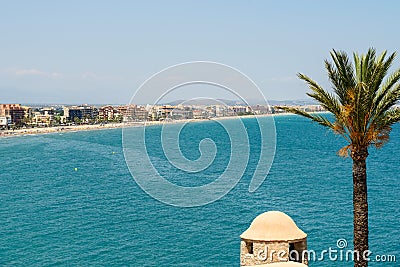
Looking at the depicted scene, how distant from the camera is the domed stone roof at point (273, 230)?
12453 millimetres

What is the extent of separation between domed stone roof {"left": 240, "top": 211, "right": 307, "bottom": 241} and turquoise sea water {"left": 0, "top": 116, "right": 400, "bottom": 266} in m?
14.7

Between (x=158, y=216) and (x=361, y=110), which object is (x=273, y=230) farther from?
(x=158, y=216)

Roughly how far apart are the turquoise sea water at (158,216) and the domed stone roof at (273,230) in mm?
14669

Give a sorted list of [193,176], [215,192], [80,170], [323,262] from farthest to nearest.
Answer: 1. [80,170]
2. [193,176]
3. [215,192]
4. [323,262]

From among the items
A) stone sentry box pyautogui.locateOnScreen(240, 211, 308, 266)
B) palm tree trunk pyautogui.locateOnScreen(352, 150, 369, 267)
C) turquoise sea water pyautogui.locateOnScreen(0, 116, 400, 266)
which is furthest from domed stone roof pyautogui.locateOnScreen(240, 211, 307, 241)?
turquoise sea water pyautogui.locateOnScreen(0, 116, 400, 266)

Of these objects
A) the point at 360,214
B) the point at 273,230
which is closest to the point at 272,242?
the point at 273,230

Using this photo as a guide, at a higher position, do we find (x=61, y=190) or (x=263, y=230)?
(x=263, y=230)

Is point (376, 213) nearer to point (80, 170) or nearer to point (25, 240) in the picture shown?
point (25, 240)

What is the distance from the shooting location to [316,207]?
39.5m

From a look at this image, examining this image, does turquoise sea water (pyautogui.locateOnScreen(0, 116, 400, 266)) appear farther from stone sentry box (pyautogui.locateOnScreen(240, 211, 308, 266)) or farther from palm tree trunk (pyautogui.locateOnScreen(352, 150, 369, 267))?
stone sentry box (pyautogui.locateOnScreen(240, 211, 308, 266))

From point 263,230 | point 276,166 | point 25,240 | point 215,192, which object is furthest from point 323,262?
point 276,166

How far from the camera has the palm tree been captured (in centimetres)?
1330

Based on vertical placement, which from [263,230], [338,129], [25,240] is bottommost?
[25,240]

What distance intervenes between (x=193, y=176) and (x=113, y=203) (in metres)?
15.9
